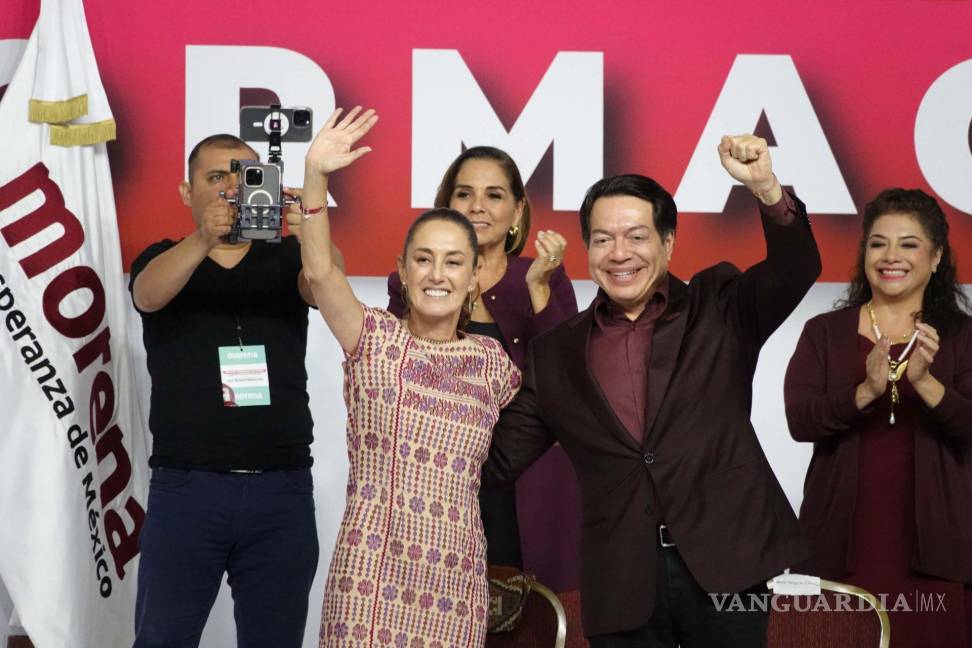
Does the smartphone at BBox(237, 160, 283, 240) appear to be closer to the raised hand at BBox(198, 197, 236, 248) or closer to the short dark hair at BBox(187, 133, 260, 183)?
the raised hand at BBox(198, 197, 236, 248)

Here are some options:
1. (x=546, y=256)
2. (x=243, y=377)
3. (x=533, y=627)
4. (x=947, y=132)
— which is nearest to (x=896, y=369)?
(x=546, y=256)

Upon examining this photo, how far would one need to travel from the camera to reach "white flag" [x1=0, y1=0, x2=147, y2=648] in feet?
13.1

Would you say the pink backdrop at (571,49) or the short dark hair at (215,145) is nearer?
the short dark hair at (215,145)

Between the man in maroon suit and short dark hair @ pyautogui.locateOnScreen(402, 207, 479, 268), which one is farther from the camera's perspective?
short dark hair @ pyautogui.locateOnScreen(402, 207, 479, 268)

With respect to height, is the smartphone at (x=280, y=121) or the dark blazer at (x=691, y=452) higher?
the smartphone at (x=280, y=121)

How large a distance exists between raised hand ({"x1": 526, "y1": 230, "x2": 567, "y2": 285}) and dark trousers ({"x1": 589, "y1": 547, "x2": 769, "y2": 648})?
999mm

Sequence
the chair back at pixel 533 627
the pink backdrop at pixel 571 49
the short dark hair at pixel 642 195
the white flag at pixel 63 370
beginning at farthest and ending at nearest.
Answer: the pink backdrop at pixel 571 49
the white flag at pixel 63 370
the chair back at pixel 533 627
the short dark hair at pixel 642 195

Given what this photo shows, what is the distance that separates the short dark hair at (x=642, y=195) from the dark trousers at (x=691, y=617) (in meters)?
0.67

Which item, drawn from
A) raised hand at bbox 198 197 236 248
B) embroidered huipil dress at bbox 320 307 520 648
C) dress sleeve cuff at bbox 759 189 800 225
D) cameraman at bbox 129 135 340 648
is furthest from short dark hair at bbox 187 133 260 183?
dress sleeve cuff at bbox 759 189 800 225

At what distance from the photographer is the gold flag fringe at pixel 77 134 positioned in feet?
13.2

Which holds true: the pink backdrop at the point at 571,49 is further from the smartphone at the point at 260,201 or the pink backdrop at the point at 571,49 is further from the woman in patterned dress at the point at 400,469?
the woman in patterned dress at the point at 400,469

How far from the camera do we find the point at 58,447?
13.1ft

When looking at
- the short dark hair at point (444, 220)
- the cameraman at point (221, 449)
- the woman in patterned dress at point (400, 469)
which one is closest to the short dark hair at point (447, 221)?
the short dark hair at point (444, 220)

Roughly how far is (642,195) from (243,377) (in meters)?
1.32
